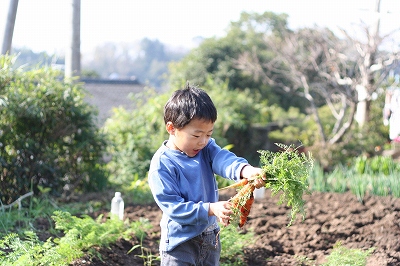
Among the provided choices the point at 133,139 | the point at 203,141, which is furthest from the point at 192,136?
the point at 133,139

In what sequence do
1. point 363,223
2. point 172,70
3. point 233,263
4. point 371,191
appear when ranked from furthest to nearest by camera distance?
point 172,70 → point 371,191 → point 363,223 → point 233,263

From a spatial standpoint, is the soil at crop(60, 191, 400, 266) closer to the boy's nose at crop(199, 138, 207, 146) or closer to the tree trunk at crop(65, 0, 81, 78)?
the boy's nose at crop(199, 138, 207, 146)

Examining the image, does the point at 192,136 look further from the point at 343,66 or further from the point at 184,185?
the point at 343,66

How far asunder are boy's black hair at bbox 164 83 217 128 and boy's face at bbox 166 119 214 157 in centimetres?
3

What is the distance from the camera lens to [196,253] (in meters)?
3.13

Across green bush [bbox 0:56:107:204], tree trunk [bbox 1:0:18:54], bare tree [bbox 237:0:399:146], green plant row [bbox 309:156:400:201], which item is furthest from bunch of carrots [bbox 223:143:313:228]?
bare tree [bbox 237:0:399:146]

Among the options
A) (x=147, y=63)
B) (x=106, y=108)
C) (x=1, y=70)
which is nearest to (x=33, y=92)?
(x=1, y=70)

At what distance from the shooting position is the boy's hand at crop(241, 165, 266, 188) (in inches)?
113

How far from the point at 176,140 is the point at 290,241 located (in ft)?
8.21

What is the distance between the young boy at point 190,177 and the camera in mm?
2835

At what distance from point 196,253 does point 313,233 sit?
244cm

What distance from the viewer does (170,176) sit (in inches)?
116

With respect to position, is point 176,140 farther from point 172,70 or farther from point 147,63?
point 147,63

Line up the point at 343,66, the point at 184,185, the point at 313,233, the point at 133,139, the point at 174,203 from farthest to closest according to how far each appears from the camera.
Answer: the point at 343,66 → the point at 133,139 → the point at 313,233 → the point at 184,185 → the point at 174,203
